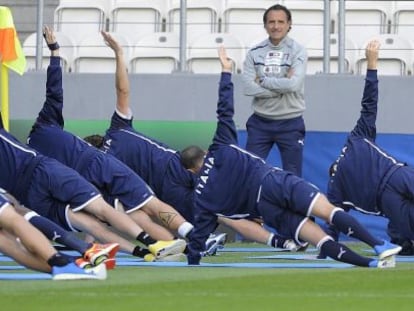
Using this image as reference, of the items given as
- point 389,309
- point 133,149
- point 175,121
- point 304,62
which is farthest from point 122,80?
point 389,309

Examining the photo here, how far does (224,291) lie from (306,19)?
8.69m

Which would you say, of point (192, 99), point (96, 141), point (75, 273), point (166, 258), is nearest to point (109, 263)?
point (166, 258)

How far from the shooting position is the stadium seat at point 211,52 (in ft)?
56.7

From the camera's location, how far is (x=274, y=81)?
14.3 metres

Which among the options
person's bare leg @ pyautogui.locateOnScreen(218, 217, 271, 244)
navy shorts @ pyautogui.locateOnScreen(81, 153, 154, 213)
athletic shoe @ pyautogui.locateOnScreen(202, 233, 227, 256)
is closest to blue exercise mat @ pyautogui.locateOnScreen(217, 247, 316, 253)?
athletic shoe @ pyautogui.locateOnScreen(202, 233, 227, 256)

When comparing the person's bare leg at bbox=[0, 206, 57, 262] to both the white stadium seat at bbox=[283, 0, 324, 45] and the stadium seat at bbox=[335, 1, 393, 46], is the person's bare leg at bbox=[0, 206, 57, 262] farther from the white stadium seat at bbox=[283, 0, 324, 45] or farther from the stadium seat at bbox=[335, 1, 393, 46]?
the stadium seat at bbox=[335, 1, 393, 46]

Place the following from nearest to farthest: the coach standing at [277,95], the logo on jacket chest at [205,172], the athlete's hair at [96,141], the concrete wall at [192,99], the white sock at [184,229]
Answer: the logo on jacket chest at [205,172]
the white sock at [184,229]
the coach standing at [277,95]
the athlete's hair at [96,141]
the concrete wall at [192,99]

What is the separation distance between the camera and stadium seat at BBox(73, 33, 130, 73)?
1764 centimetres

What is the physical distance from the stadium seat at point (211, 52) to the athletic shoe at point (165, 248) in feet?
15.8

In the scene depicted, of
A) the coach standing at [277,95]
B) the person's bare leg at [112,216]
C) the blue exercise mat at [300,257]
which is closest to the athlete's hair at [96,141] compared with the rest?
the coach standing at [277,95]

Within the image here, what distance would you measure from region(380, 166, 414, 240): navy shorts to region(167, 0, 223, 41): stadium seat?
18.5ft

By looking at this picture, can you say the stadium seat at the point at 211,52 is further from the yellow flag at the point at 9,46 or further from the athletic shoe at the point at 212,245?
the athletic shoe at the point at 212,245

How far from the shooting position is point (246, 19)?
58.2ft

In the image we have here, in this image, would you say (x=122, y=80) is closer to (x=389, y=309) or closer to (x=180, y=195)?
(x=180, y=195)
